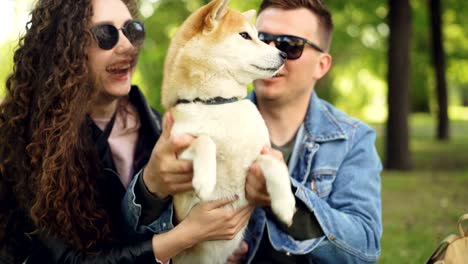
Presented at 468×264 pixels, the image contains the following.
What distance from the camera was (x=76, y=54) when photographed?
2.90 metres

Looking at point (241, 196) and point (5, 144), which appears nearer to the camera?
point (241, 196)

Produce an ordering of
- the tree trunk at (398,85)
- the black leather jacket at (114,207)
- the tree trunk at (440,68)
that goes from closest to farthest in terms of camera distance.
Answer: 1. the black leather jacket at (114,207)
2. the tree trunk at (398,85)
3. the tree trunk at (440,68)

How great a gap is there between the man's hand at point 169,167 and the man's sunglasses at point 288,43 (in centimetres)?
84

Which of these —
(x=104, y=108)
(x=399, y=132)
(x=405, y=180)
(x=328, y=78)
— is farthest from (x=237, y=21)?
(x=328, y=78)

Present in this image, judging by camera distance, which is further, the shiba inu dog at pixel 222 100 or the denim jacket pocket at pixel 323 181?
Result: the denim jacket pocket at pixel 323 181

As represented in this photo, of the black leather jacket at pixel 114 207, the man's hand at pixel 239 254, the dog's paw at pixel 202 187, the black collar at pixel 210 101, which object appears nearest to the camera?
the dog's paw at pixel 202 187

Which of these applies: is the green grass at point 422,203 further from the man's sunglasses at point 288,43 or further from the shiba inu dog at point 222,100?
the shiba inu dog at point 222,100

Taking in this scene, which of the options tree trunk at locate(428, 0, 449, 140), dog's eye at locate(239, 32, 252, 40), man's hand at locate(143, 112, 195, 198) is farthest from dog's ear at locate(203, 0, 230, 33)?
tree trunk at locate(428, 0, 449, 140)

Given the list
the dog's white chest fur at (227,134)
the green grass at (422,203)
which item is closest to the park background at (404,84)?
the green grass at (422,203)

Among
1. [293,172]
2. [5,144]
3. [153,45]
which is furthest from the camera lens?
[153,45]

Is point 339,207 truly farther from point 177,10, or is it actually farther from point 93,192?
point 177,10

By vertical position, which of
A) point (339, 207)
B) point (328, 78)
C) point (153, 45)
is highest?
point (339, 207)

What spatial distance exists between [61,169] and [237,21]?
3.63ft

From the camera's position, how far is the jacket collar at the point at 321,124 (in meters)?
3.21
